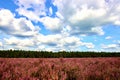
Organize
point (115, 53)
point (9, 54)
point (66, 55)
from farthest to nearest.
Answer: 1. point (115, 53)
2. point (66, 55)
3. point (9, 54)

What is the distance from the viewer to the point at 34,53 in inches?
2443

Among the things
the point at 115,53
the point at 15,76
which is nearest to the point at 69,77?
the point at 15,76

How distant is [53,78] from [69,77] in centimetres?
101

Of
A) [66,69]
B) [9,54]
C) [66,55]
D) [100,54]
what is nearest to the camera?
[66,69]

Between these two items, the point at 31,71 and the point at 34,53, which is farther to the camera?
the point at 34,53

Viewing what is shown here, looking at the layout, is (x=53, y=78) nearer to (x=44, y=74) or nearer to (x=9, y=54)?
(x=44, y=74)

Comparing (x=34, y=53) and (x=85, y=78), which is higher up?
(x=34, y=53)

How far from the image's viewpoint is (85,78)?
5.10m

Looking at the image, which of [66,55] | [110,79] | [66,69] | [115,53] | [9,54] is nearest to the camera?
[110,79]

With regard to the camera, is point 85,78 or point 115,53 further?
point 115,53

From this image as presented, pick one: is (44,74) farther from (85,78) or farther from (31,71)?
(85,78)

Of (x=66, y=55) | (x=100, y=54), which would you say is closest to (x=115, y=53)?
(x=100, y=54)

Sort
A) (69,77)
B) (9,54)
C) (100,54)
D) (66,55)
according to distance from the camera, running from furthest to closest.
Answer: (100,54) < (66,55) < (9,54) < (69,77)

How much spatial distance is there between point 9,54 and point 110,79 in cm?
5621
